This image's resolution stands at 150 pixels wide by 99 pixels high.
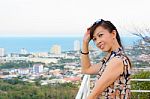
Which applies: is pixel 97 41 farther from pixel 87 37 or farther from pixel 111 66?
pixel 87 37

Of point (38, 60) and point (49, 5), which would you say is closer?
point (38, 60)

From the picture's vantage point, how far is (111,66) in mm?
1740

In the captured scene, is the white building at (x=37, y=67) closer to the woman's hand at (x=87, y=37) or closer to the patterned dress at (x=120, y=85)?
the woman's hand at (x=87, y=37)

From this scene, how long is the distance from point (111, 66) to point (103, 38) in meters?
0.15

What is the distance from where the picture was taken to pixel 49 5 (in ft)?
62.0

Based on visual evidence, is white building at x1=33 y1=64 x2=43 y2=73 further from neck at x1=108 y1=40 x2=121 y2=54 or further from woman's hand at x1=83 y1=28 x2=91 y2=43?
neck at x1=108 y1=40 x2=121 y2=54

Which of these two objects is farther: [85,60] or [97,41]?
[85,60]

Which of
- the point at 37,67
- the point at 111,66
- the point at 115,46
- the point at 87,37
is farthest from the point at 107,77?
the point at 37,67

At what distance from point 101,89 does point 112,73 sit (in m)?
0.08

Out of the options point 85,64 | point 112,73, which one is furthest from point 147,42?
point 112,73

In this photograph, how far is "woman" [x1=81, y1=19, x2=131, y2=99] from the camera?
5.70 feet

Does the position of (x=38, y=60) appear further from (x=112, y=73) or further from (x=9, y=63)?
(x=112, y=73)

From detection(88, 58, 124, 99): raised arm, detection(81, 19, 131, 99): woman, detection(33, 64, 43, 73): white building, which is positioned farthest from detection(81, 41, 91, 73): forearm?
detection(33, 64, 43, 73): white building

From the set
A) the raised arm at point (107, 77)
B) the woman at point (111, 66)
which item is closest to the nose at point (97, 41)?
the woman at point (111, 66)
